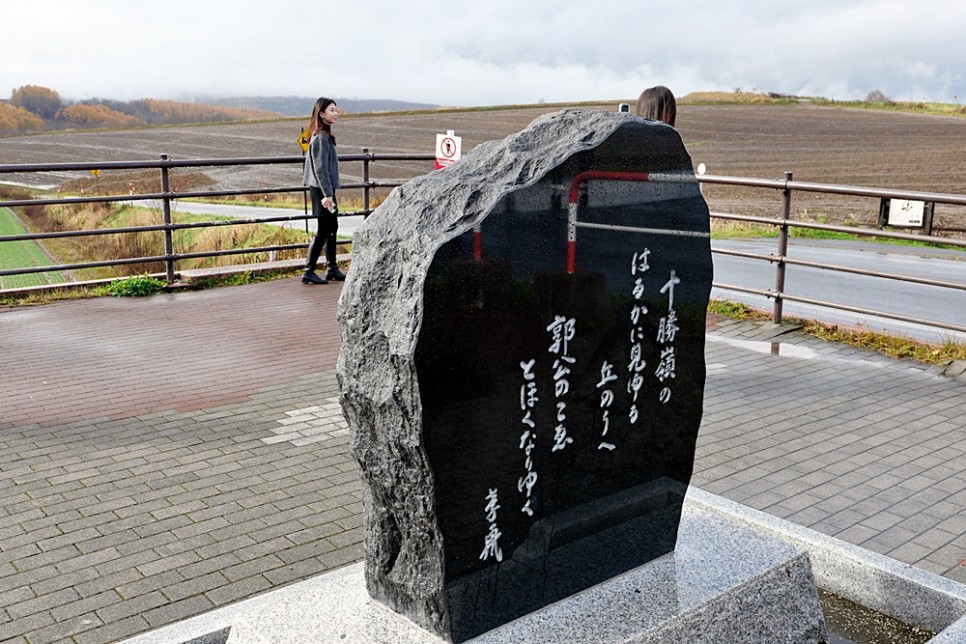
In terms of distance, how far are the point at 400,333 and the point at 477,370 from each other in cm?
27

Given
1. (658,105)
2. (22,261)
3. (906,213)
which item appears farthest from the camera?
(906,213)

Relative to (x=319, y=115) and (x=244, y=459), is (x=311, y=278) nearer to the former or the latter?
(x=319, y=115)

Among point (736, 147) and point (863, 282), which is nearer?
point (863, 282)

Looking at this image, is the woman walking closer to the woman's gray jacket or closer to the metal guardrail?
the woman's gray jacket

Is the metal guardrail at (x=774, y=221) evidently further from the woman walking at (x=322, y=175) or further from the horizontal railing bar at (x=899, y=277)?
the woman walking at (x=322, y=175)

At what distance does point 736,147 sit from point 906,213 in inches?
978

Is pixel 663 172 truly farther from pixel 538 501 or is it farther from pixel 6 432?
pixel 6 432

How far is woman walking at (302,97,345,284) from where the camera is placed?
9.90 metres

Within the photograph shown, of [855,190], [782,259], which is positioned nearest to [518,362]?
[855,190]

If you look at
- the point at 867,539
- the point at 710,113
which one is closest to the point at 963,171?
the point at 710,113

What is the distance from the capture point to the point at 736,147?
139 feet

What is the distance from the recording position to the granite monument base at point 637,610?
10.0ft

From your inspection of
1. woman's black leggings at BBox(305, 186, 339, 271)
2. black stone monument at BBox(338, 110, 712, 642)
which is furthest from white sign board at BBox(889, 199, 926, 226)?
black stone monument at BBox(338, 110, 712, 642)

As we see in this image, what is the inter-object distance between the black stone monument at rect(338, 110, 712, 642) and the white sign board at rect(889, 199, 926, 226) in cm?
1637
